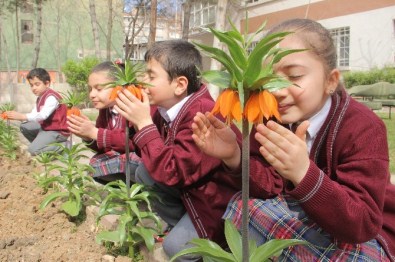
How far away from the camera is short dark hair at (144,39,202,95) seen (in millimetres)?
2531

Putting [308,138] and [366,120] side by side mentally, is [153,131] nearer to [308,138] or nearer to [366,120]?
[308,138]

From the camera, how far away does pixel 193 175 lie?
2184mm

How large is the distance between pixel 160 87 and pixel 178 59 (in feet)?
0.68

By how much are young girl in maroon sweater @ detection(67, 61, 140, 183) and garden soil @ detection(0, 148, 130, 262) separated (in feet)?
1.66

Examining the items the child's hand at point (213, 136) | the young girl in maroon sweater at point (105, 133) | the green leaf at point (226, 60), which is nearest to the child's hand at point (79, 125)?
the young girl in maroon sweater at point (105, 133)

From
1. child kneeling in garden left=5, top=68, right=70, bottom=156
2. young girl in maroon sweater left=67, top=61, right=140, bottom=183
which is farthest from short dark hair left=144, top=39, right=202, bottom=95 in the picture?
child kneeling in garden left=5, top=68, right=70, bottom=156

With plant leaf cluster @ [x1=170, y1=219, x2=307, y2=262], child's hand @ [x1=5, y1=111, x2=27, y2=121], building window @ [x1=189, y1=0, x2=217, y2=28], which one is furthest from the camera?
building window @ [x1=189, y1=0, x2=217, y2=28]

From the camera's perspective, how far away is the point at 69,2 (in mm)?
29062

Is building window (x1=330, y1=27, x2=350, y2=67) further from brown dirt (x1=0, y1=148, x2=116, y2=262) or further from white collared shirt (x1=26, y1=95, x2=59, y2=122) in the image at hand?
brown dirt (x1=0, y1=148, x2=116, y2=262)

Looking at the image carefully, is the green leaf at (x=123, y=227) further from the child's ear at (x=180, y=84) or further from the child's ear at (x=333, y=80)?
the child's ear at (x=333, y=80)

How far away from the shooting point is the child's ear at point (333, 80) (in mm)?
1683

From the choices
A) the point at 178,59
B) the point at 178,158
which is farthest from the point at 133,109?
the point at 178,59

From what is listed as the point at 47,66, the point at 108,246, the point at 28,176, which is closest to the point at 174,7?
the point at 47,66

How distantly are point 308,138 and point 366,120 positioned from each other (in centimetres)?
27
